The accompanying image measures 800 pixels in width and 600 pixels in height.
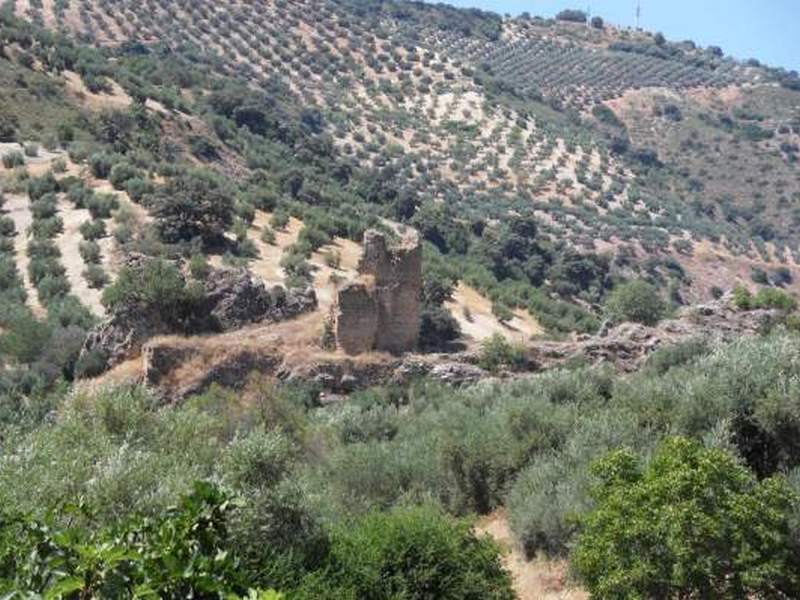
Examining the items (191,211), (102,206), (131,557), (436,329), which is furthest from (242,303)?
(131,557)

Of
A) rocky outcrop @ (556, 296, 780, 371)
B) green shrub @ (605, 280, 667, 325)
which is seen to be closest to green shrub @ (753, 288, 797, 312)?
rocky outcrop @ (556, 296, 780, 371)

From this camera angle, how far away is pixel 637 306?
38531 millimetres

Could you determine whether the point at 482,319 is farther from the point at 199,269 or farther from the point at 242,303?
the point at 242,303

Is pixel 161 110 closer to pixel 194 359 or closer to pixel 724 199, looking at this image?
pixel 194 359

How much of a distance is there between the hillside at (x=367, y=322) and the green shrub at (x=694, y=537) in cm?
4

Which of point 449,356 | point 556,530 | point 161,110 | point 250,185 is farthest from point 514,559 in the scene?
point 161,110

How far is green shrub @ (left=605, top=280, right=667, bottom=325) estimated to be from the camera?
38.1 metres

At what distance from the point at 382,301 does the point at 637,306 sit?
16509mm

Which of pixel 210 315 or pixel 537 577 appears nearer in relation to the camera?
pixel 537 577

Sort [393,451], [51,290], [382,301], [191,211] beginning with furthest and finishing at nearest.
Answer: [191,211], [51,290], [382,301], [393,451]

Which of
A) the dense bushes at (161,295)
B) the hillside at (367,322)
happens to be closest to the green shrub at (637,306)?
the hillside at (367,322)

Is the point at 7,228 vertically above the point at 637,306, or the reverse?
the point at 637,306

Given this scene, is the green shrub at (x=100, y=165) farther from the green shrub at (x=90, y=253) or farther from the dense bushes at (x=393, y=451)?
the dense bushes at (x=393, y=451)

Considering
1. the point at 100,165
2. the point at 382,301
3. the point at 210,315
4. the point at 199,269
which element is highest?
the point at 382,301
